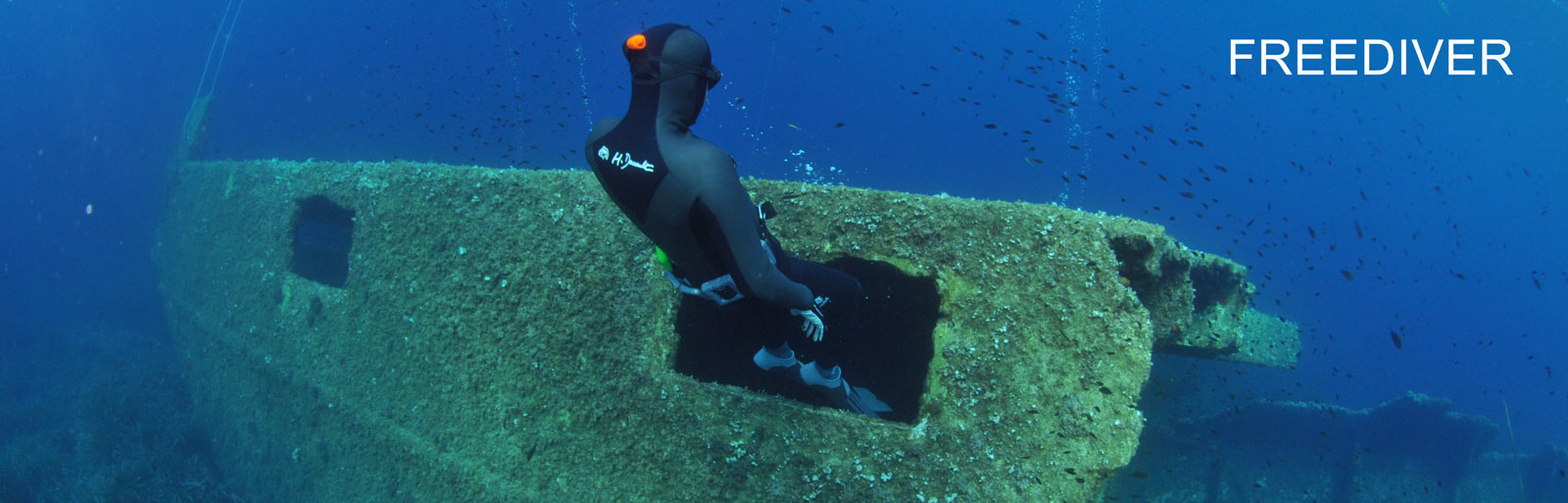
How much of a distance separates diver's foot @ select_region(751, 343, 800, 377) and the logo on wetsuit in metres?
1.46

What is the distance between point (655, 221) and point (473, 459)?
2.57m

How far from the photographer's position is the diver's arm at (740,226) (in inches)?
66.5

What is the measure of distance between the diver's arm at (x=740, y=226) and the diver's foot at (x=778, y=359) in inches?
40.4

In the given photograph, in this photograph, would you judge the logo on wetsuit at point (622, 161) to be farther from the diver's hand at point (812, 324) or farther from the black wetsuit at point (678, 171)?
the diver's hand at point (812, 324)

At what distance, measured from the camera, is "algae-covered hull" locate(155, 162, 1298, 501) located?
257 cm

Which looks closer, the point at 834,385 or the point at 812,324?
the point at 812,324

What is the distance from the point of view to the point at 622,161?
5.73 ft

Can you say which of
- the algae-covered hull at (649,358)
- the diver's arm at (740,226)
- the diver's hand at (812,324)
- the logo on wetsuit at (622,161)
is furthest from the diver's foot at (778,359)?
the logo on wetsuit at (622,161)

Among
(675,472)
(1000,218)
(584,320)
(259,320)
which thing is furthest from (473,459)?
(259,320)

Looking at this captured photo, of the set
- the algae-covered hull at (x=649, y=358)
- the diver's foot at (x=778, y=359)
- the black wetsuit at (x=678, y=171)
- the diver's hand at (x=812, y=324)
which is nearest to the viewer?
the black wetsuit at (x=678, y=171)

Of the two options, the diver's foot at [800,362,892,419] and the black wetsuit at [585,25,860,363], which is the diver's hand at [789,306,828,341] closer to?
Result: the black wetsuit at [585,25,860,363]

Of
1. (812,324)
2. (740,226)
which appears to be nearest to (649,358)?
(812,324)

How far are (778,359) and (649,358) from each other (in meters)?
0.62

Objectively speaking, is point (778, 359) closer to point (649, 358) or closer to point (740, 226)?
point (649, 358)
